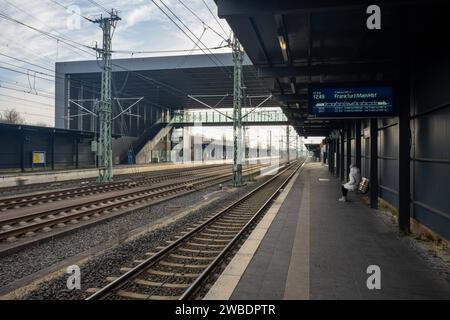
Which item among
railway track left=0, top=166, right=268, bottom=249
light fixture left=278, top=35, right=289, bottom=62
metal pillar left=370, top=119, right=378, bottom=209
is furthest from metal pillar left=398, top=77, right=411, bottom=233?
railway track left=0, top=166, right=268, bottom=249

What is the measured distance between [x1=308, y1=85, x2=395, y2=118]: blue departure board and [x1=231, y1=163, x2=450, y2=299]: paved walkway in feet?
9.19

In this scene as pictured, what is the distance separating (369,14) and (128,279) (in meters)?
Result: 6.67

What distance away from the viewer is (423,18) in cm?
679

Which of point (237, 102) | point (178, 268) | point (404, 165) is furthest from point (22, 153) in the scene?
point (404, 165)

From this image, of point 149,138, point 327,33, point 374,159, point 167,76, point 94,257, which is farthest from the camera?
point 149,138

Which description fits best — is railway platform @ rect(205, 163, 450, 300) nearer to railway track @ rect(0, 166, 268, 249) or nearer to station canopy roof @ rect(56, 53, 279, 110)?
railway track @ rect(0, 166, 268, 249)

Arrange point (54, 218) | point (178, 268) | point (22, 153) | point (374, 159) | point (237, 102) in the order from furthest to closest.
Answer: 1. point (22, 153)
2. point (237, 102)
3. point (374, 159)
4. point (54, 218)
5. point (178, 268)

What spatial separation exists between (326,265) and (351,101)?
16.0 ft

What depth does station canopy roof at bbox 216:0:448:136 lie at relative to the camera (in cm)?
635

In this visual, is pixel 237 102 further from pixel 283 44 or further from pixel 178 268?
pixel 178 268

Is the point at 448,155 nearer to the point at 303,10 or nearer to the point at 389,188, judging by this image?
the point at 303,10

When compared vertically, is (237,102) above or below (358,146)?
above

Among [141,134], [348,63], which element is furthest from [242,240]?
[141,134]

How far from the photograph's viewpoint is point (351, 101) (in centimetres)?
934
